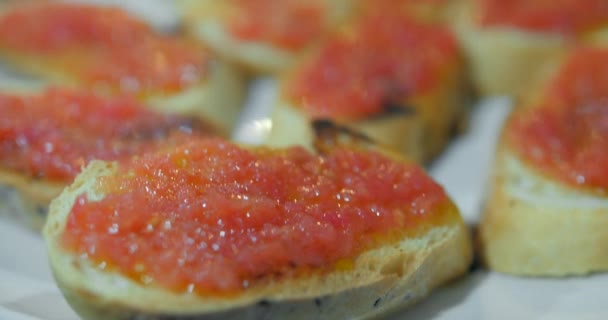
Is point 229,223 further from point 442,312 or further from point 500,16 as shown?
point 500,16

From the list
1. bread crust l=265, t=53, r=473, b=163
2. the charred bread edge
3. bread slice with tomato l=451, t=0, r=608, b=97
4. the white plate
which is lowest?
the white plate

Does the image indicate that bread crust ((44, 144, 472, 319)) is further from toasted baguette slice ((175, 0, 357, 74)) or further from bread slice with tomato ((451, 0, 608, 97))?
toasted baguette slice ((175, 0, 357, 74))

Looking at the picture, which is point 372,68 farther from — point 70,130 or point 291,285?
point 291,285

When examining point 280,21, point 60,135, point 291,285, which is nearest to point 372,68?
point 280,21

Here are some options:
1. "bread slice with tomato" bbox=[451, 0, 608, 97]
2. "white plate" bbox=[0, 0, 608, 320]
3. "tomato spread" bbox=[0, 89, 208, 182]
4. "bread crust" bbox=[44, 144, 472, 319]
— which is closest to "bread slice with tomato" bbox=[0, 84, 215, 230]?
"tomato spread" bbox=[0, 89, 208, 182]

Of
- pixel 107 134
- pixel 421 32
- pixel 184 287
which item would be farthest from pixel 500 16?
pixel 184 287

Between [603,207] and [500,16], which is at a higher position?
[500,16]
